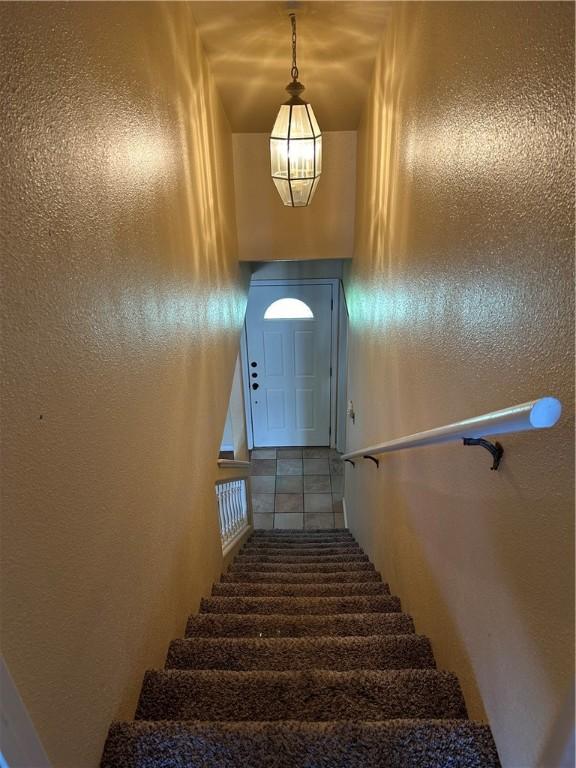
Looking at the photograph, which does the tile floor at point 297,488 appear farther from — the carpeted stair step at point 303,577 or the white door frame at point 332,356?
the carpeted stair step at point 303,577

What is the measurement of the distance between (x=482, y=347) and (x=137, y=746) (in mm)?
1183

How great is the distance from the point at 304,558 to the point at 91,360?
2576 mm

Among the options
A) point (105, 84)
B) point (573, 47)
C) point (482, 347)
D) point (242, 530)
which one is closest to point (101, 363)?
point (105, 84)

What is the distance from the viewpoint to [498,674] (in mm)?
1035

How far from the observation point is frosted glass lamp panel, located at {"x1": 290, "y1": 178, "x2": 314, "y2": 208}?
240 cm

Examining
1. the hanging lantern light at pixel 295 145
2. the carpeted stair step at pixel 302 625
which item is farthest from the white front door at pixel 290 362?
the carpeted stair step at pixel 302 625

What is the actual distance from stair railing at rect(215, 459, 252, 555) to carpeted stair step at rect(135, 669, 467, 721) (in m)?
1.48

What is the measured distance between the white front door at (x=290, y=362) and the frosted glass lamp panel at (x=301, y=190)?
9.43 feet

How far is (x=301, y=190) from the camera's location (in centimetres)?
245

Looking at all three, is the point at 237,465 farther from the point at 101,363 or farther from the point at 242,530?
the point at 101,363

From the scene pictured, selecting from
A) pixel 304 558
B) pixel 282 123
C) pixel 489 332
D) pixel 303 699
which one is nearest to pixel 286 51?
pixel 282 123

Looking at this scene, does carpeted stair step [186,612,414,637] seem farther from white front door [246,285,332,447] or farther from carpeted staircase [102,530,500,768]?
white front door [246,285,332,447]

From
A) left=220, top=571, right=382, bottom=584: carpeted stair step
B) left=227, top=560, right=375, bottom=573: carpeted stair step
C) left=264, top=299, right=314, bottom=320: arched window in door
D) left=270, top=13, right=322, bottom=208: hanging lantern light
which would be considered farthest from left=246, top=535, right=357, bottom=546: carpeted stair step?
left=270, top=13, right=322, bottom=208: hanging lantern light

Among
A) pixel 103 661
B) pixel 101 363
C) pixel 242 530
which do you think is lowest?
pixel 242 530
